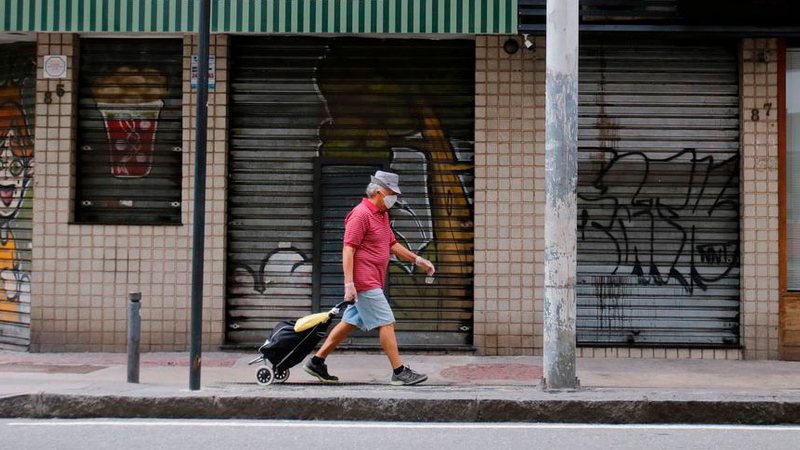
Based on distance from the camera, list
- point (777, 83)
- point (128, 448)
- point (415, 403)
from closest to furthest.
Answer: point (128, 448)
point (415, 403)
point (777, 83)

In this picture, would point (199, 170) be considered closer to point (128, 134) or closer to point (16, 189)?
point (128, 134)

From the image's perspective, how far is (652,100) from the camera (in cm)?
1171

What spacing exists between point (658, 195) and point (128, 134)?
609 centimetres

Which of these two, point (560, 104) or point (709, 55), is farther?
point (709, 55)

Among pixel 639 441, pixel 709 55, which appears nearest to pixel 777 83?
pixel 709 55

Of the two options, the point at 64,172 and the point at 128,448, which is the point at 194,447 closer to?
the point at 128,448

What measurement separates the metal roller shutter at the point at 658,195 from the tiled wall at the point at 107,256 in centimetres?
414

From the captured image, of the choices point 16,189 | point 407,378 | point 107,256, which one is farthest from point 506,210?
point 16,189

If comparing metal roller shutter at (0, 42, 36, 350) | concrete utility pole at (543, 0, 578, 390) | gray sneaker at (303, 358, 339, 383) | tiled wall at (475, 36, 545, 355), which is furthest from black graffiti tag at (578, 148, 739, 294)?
metal roller shutter at (0, 42, 36, 350)

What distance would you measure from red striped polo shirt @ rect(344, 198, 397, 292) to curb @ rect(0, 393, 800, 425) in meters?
1.29

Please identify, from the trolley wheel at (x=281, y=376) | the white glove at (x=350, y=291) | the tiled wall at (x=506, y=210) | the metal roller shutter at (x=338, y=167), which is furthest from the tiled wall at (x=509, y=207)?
the trolley wheel at (x=281, y=376)

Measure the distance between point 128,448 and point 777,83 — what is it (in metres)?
8.08

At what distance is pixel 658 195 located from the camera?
11.7 m

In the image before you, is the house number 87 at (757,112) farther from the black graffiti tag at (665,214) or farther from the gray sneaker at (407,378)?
the gray sneaker at (407,378)
